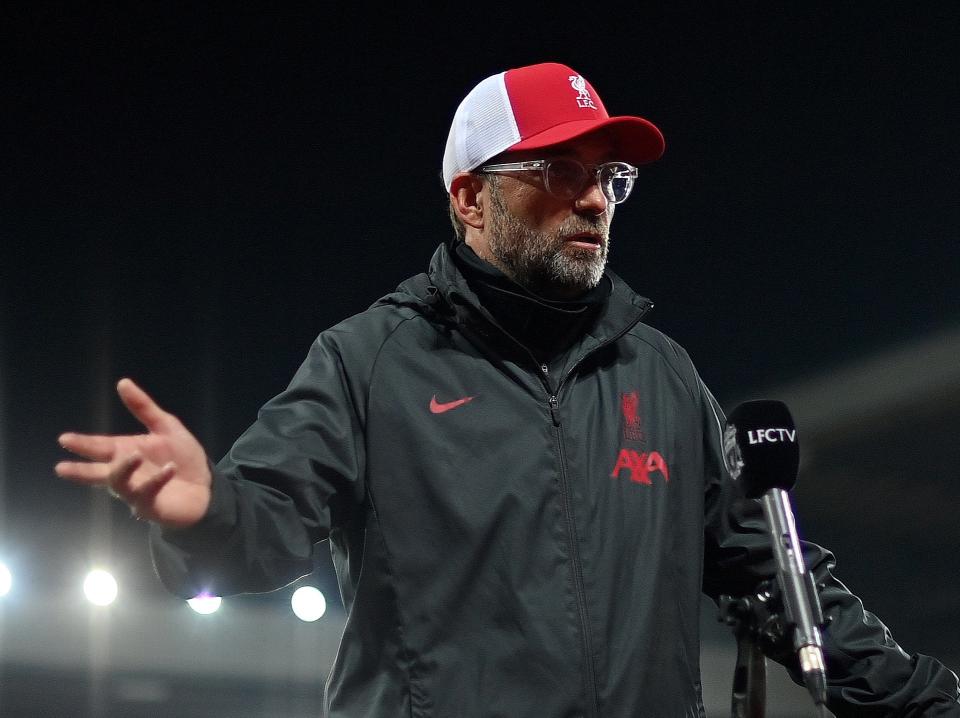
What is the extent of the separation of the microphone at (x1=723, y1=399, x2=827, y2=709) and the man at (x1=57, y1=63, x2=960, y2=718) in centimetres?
27

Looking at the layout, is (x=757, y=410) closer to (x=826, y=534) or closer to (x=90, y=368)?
(x=826, y=534)

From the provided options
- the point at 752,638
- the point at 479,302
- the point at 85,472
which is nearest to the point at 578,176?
→ the point at 479,302

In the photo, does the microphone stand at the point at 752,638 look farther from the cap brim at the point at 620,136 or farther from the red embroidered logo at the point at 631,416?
the cap brim at the point at 620,136

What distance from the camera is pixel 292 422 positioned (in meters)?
1.33

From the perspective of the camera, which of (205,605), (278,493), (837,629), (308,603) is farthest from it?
(205,605)

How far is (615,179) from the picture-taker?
160cm

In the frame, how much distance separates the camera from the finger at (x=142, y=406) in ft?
3.50

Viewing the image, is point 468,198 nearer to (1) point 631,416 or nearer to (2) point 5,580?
(1) point 631,416

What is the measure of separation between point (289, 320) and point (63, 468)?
324 centimetres

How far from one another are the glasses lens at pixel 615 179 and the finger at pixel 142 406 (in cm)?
74

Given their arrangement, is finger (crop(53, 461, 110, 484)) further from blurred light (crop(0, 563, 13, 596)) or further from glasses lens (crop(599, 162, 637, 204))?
blurred light (crop(0, 563, 13, 596))

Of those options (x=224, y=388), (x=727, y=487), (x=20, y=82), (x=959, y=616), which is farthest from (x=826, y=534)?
(x=20, y=82)

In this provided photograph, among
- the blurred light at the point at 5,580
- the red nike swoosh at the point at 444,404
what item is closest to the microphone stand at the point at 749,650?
the red nike swoosh at the point at 444,404

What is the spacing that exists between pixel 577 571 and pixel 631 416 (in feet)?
0.81
